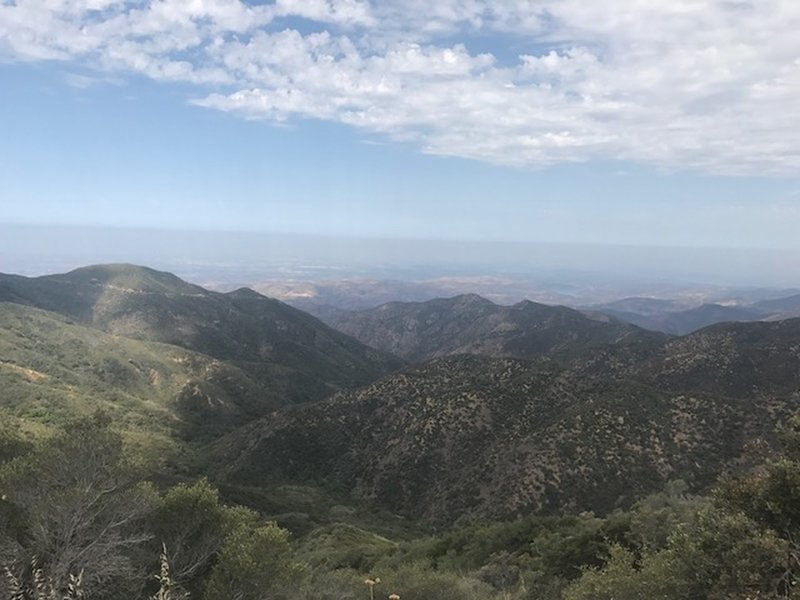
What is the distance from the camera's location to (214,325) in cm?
15088

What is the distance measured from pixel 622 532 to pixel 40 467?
27.2 meters

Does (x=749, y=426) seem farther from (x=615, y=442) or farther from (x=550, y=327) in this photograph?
(x=550, y=327)

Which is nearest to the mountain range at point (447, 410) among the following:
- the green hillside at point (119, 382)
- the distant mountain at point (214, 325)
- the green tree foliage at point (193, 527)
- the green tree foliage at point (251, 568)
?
the green hillside at point (119, 382)

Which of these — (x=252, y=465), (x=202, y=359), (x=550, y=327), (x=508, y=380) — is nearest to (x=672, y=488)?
(x=508, y=380)

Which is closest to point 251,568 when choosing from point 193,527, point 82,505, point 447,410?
point 193,527

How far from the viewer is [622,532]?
95.3 ft

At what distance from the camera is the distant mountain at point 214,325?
5108 inches

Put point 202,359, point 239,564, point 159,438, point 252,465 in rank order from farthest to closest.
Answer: point 202,359, point 159,438, point 252,465, point 239,564

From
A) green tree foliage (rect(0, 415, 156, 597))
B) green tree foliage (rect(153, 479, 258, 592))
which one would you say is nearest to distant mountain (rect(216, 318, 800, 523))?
green tree foliage (rect(153, 479, 258, 592))

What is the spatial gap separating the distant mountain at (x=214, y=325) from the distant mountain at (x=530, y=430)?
145ft

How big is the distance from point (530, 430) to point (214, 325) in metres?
113

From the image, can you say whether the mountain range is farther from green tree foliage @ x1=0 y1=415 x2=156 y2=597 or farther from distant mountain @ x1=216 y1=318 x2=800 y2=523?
green tree foliage @ x1=0 y1=415 x2=156 y2=597

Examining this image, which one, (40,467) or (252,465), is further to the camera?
(252,465)

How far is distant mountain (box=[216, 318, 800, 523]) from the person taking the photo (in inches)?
1944
